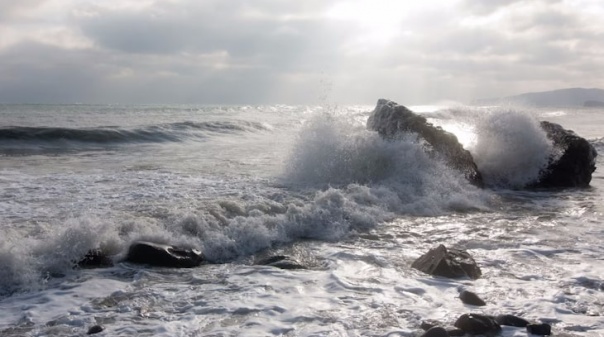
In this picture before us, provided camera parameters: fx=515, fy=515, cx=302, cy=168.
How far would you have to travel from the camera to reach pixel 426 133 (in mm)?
12070

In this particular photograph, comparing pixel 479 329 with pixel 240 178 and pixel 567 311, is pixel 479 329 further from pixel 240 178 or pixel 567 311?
pixel 240 178

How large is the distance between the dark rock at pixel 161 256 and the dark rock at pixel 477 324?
2.96 meters

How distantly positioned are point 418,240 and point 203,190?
410 cm

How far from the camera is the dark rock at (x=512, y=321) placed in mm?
4133

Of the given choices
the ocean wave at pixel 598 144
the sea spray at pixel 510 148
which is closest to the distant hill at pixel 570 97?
the ocean wave at pixel 598 144

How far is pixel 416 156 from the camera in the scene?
11258 mm

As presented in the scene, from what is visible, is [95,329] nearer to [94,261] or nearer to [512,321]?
[94,261]

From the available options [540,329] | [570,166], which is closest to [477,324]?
[540,329]

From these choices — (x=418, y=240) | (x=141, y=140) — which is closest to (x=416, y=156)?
(x=418, y=240)

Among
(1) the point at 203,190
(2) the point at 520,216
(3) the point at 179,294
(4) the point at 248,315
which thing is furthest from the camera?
(1) the point at 203,190

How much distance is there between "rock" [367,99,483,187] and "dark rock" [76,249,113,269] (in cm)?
791

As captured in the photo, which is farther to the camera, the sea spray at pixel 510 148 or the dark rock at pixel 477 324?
the sea spray at pixel 510 148

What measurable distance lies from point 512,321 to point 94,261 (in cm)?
421

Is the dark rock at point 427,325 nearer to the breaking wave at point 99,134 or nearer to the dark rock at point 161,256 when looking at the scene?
the dark rock at point 161,256
